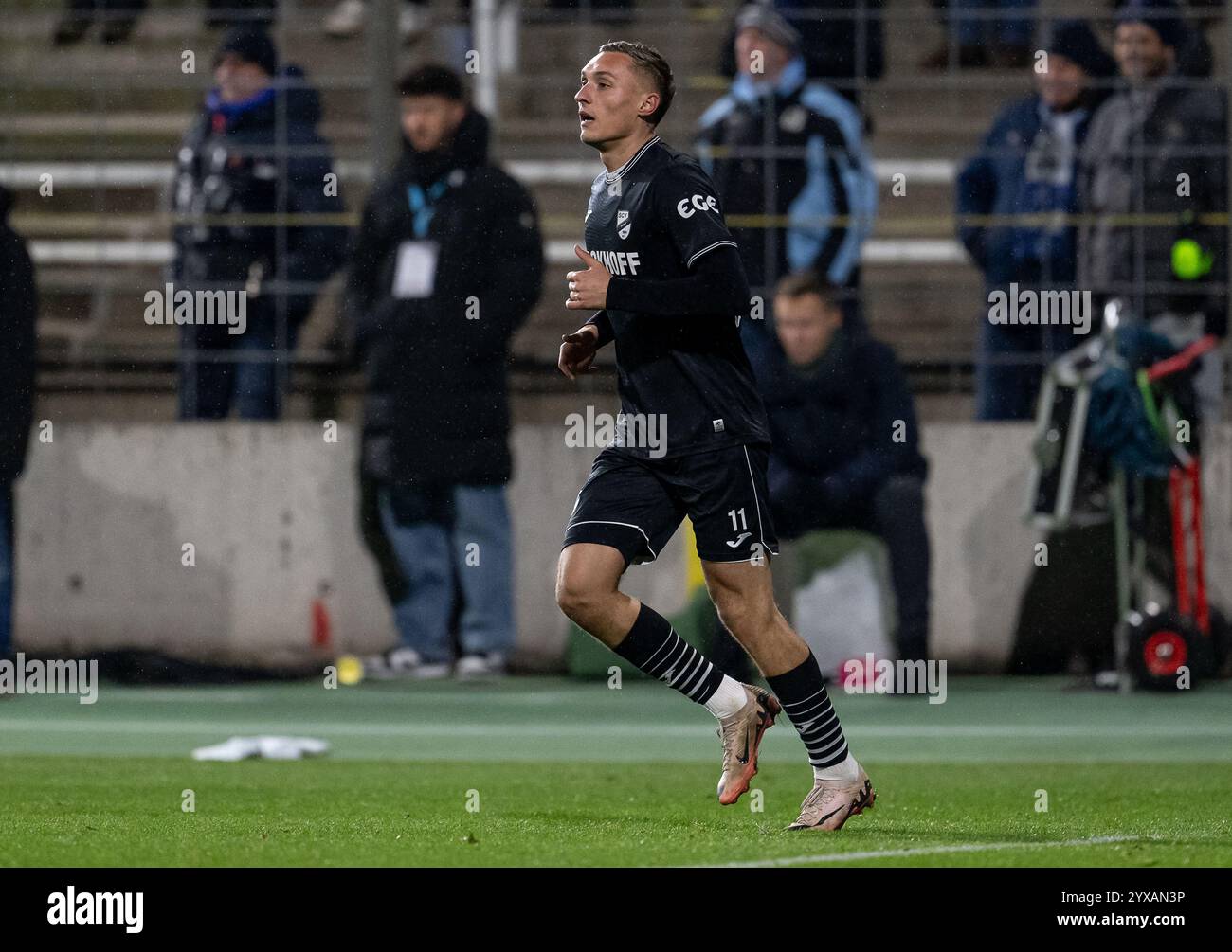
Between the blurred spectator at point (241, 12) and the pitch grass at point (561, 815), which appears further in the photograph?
the blurred spectator at point (241, 12)

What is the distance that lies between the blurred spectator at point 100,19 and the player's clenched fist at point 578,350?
8.53 meters

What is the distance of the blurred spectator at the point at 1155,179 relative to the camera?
45.4ft

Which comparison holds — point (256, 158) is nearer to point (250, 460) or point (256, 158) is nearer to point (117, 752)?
point (250, 460)

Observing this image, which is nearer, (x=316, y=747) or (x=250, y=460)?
(x=316, y=747)

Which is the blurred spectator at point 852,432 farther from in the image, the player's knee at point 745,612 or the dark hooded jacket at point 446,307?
the player's knee at point 745,612

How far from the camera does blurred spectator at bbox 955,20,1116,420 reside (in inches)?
549

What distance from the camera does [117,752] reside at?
1124cm

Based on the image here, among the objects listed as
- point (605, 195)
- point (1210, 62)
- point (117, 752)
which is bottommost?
point (117, 752)

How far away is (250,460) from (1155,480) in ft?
15.5

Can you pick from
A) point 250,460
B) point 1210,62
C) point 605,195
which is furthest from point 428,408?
point 605,195

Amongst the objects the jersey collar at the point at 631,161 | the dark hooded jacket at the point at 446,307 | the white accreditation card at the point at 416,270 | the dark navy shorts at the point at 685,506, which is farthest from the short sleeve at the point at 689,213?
the white accreditation card at the point at 416,270

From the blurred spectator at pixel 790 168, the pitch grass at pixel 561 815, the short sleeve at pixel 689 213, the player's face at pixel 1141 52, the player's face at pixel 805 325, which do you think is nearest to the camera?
the pitch grass at pixel 561 815

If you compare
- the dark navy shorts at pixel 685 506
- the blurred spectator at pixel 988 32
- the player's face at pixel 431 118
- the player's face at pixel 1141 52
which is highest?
the blurred spectator at pixel 988 32

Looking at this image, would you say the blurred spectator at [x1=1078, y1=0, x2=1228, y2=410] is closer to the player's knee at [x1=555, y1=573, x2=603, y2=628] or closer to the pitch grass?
the pitch grass
